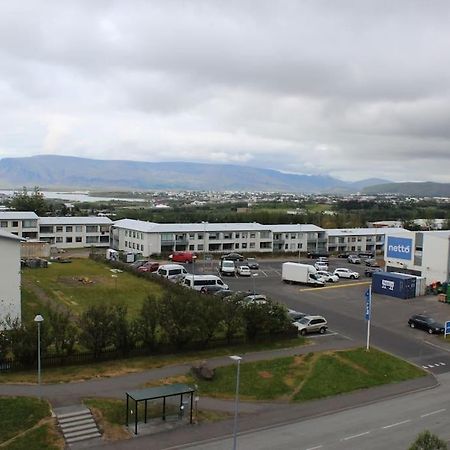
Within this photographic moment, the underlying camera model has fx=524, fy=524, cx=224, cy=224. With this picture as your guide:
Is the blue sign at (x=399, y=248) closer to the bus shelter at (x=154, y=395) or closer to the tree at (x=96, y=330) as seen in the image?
the tree at (x=96, y=330)

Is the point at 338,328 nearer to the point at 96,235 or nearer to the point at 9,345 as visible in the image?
the point at 9,345

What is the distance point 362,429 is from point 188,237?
2022 inches

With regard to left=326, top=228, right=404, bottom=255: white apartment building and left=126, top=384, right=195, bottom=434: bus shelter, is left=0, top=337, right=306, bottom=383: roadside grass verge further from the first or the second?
left=326, top=228, right=404, bottom=255: white apartment building

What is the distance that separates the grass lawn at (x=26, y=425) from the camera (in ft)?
58.6

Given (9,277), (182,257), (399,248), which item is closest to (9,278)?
(9,277)

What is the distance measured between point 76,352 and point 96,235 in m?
52.2

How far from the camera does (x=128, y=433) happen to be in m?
19.2

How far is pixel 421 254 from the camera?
5266cm

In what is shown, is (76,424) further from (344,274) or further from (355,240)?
(355,240)

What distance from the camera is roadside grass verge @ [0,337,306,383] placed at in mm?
23117

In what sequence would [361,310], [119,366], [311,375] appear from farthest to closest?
[361,310] < [311,375] < [119,366]

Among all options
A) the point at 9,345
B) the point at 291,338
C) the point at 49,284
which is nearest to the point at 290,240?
the point at 49,284

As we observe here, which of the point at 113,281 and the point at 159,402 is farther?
the point at 113,281

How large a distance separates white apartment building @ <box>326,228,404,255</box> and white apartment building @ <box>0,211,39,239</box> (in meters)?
42.7
